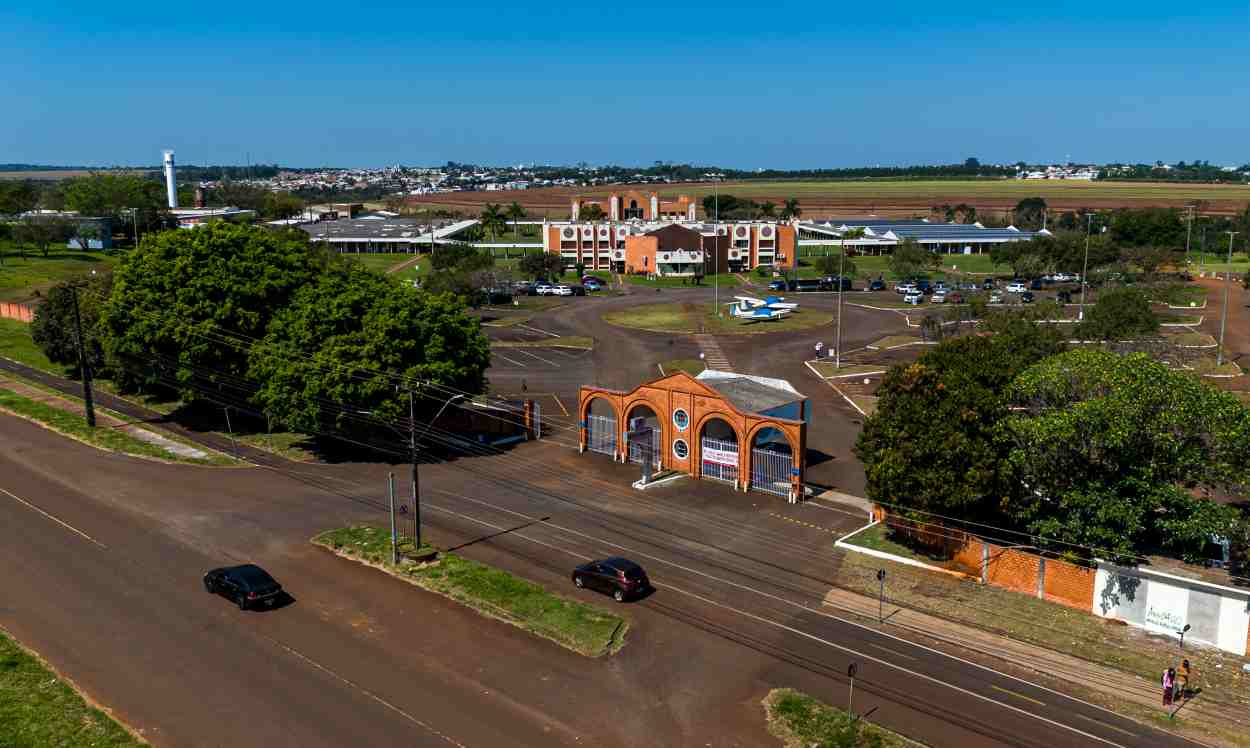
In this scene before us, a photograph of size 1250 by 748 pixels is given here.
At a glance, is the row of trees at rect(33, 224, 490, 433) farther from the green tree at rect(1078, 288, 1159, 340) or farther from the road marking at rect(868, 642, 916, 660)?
the green tree at rect(1078, 288, 1159, 340)

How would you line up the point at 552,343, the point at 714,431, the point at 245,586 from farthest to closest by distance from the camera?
the point at 552,343 → the point at 714,431 → the point at 245,586

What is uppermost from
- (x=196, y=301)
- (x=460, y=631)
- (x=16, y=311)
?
(x=196, y=301)

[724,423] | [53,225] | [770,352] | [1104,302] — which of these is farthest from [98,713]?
[53,225]

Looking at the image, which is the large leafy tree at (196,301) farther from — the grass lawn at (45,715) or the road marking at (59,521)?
the grass lawn at (45,715)

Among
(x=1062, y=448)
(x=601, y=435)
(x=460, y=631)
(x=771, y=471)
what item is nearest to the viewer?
(x=460, y=631)

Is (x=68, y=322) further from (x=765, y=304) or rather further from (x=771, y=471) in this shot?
(x=765, y=304)

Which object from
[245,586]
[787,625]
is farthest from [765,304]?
[245,586]
